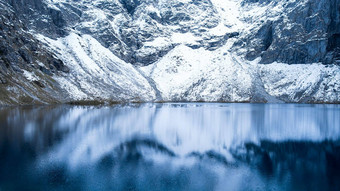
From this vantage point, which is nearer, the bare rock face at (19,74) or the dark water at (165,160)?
the dark water at (165,160)

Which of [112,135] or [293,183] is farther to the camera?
[112,135]

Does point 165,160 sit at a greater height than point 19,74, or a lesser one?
lesser

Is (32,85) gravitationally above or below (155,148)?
above

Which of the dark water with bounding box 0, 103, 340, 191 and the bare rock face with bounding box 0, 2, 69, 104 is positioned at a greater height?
the bare rock face with bounding box 0, 2, 69, 104

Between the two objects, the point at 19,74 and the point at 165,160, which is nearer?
the point at 165,160

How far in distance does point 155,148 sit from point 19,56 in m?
169

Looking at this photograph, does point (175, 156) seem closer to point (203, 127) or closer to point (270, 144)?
point (270, 144)

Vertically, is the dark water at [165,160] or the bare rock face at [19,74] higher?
the bare rock face at [19,74]

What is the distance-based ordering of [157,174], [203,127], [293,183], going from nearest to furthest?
[293,183], [157,174], [203,127]

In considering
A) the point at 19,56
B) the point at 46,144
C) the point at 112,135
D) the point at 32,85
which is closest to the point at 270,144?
the point at 112,135

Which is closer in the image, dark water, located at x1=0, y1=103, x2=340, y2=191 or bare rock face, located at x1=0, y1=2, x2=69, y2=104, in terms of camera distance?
dark water, located at x1=0, y1=103, x2=340, y2=191

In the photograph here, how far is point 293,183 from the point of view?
1163 inches

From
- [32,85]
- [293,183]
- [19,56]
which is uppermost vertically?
[19,56]

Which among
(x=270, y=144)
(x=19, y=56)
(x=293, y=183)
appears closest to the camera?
(x=293, y=183)
